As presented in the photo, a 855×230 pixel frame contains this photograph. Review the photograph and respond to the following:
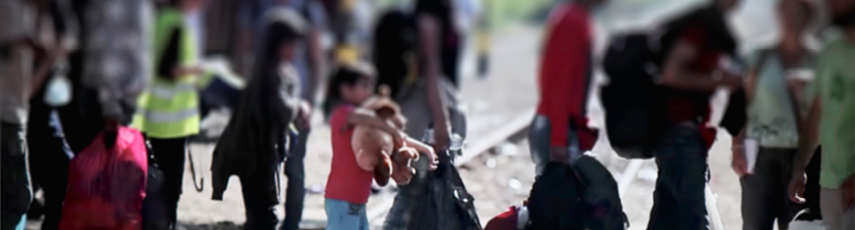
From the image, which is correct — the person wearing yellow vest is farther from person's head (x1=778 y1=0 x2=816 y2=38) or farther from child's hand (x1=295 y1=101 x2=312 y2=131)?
person's head (x1=778 y1=0 x2=816 y2=38)

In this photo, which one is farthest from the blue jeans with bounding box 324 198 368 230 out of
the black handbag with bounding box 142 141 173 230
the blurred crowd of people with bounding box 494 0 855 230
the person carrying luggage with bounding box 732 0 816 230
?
the person carrying luggage with bounding box 732 0 816 230

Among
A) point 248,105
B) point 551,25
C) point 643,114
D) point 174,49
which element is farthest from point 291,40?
point 643,114

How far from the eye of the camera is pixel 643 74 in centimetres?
554

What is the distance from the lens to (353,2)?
28.5ft

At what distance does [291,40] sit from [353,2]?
8.63 feet

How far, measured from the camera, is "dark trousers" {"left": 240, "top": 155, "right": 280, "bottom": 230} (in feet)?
20.5

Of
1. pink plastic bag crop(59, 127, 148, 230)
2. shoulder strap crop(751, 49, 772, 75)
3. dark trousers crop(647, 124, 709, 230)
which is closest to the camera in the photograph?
shoulder strap crop(751, 49, 772, 75)

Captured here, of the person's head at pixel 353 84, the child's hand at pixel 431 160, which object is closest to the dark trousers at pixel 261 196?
the person's head at pixel 353 84

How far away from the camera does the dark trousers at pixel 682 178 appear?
565cm

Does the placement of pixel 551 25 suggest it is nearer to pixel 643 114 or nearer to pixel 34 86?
pixel 643 114

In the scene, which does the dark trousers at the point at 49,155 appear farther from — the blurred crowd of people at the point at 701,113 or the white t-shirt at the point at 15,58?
the blurred crowd of people at the point at 701,113

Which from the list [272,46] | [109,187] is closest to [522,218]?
[272,46]

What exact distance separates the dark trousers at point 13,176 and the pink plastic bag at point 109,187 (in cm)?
39

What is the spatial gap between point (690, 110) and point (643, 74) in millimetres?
267
